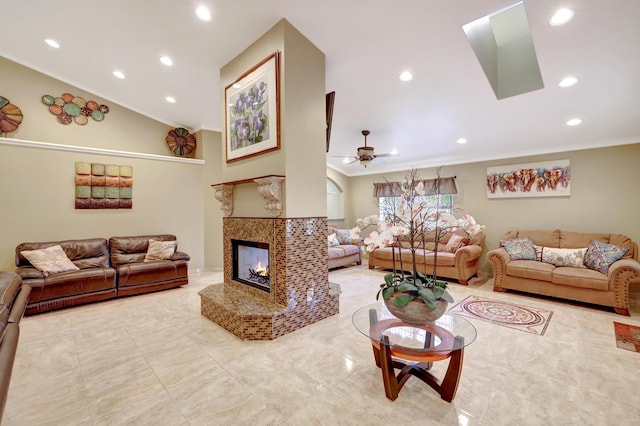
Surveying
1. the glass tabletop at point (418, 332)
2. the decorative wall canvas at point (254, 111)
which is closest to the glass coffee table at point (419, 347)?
the glass tabletop at point (418, 332)

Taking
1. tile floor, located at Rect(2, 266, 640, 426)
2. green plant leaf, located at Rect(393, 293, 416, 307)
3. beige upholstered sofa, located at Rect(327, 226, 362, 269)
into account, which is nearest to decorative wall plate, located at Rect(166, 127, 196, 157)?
tile floor, located at Rect(2, 266, 640, 426)

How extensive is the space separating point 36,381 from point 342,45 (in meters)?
4.21

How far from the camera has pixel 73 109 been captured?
15.5ft

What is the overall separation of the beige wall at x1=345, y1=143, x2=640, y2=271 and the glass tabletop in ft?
13.4

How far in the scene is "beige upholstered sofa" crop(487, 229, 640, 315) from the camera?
3.43 metres

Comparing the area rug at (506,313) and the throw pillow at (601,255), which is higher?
the throw pillow at (601,255)

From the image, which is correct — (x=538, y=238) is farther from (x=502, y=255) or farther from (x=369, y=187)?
(x=369, y=187)

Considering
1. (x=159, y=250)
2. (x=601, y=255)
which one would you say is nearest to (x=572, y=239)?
(x=601, y=255)

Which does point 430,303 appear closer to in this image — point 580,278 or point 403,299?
point 403,299

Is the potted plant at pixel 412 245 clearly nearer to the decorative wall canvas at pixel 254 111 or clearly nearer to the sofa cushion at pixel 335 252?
the decorative wall canvas at pixel 254 111

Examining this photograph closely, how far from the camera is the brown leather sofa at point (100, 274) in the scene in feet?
11.6

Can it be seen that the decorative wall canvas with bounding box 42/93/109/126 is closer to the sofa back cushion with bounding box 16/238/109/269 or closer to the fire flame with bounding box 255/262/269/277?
the sofa back cushion with bounding box 16/238/109/269

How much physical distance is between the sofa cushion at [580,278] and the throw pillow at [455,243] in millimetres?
1615

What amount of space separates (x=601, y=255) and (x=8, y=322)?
6167 millimetres
